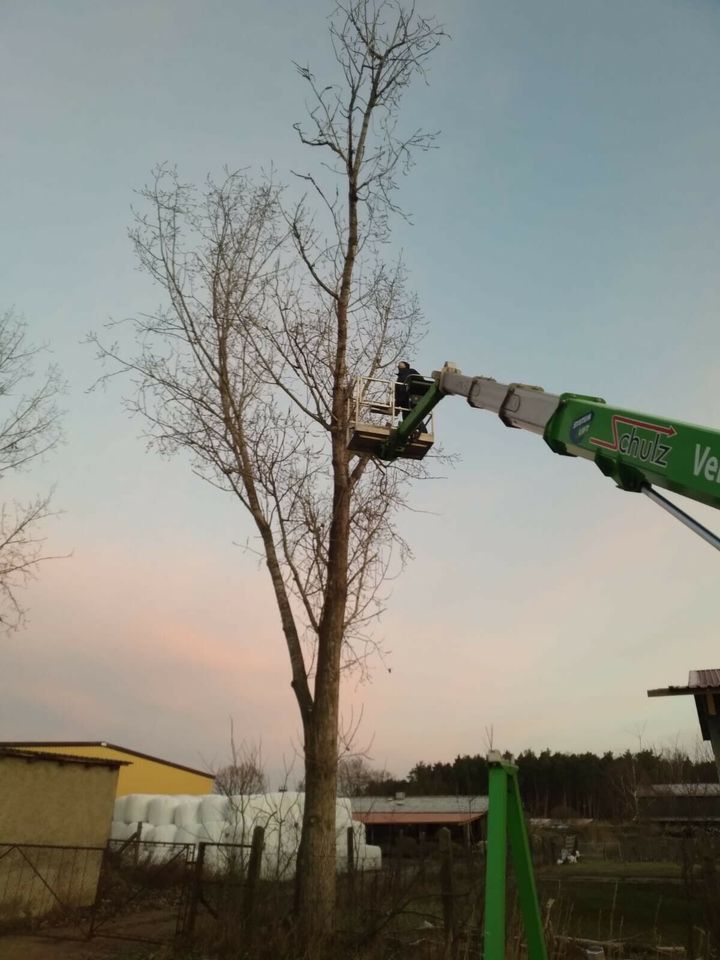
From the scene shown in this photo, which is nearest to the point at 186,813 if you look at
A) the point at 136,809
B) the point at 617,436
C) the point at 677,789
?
the point at 136,809

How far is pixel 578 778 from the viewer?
55.3 meters

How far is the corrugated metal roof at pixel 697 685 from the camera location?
35.8 ft

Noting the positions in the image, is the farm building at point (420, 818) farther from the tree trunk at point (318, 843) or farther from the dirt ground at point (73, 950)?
the tree trunk at point (318, 843)

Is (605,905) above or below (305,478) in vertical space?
below

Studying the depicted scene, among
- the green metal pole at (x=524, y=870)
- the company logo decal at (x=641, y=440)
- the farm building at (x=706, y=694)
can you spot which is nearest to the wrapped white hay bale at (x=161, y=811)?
the farm building at (x=706, y=694)

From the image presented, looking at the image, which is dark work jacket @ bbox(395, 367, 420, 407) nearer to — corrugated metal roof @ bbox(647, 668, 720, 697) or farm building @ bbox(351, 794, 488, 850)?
corrugated metal roof @ bbox(647, 668, 720, 697)

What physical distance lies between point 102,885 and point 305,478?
33.3 feet

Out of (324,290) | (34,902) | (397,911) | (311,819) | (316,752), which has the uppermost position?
(324,290)

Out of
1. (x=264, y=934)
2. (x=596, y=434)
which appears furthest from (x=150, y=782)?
(x=596, y=434)

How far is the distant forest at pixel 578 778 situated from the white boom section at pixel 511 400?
35.7 m

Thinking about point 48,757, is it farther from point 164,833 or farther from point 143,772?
point 143,772

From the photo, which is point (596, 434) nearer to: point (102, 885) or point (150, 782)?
point (102, 885)

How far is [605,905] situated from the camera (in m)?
15.1

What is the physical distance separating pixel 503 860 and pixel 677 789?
43044mm
